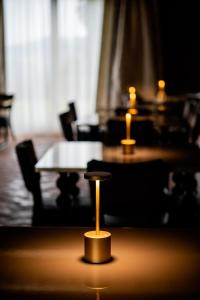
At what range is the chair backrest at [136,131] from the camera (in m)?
4.50

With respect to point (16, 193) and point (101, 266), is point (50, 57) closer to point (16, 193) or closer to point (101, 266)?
point (16, 193)

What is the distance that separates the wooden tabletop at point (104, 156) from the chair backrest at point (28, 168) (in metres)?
0.07

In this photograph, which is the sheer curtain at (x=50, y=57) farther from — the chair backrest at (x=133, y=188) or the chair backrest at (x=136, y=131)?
the chair backrest at (x=133, y=188)

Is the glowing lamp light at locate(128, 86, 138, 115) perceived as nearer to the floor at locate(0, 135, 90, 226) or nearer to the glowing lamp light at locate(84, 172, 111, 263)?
the floor at locate(0, 135, 90, 226)

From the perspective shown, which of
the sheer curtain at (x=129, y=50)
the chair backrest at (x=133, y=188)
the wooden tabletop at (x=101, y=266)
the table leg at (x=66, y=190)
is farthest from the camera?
the sheer curtain at (x=129, y=50)

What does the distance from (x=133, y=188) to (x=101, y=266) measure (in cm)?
126

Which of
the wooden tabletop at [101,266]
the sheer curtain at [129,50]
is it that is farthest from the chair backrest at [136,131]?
the sheer curtain at [129,50]

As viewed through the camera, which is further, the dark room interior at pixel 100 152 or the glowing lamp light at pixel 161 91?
the glowing lamp light at pixel 161 91

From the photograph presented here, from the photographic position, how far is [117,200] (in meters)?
2.77

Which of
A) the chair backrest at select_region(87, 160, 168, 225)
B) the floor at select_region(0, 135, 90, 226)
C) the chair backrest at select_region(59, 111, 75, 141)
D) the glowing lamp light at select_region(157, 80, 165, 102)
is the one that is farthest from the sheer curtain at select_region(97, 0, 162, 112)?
the chair backrest at select_region(87, 160, 168, 225)

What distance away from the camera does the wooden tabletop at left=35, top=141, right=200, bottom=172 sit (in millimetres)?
3055

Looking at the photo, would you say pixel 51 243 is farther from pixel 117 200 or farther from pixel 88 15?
pixel 88 15

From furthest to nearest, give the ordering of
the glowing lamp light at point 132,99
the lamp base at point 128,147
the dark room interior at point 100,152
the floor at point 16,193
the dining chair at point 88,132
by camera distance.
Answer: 1. the dining chair at point 88,132
2. the glowing lamp light at point 132,99
3. the floor at point 16,193
4. the lamp base at point 128,147
5. the dark room interior at point 100,152

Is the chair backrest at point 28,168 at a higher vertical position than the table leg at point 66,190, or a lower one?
higher
